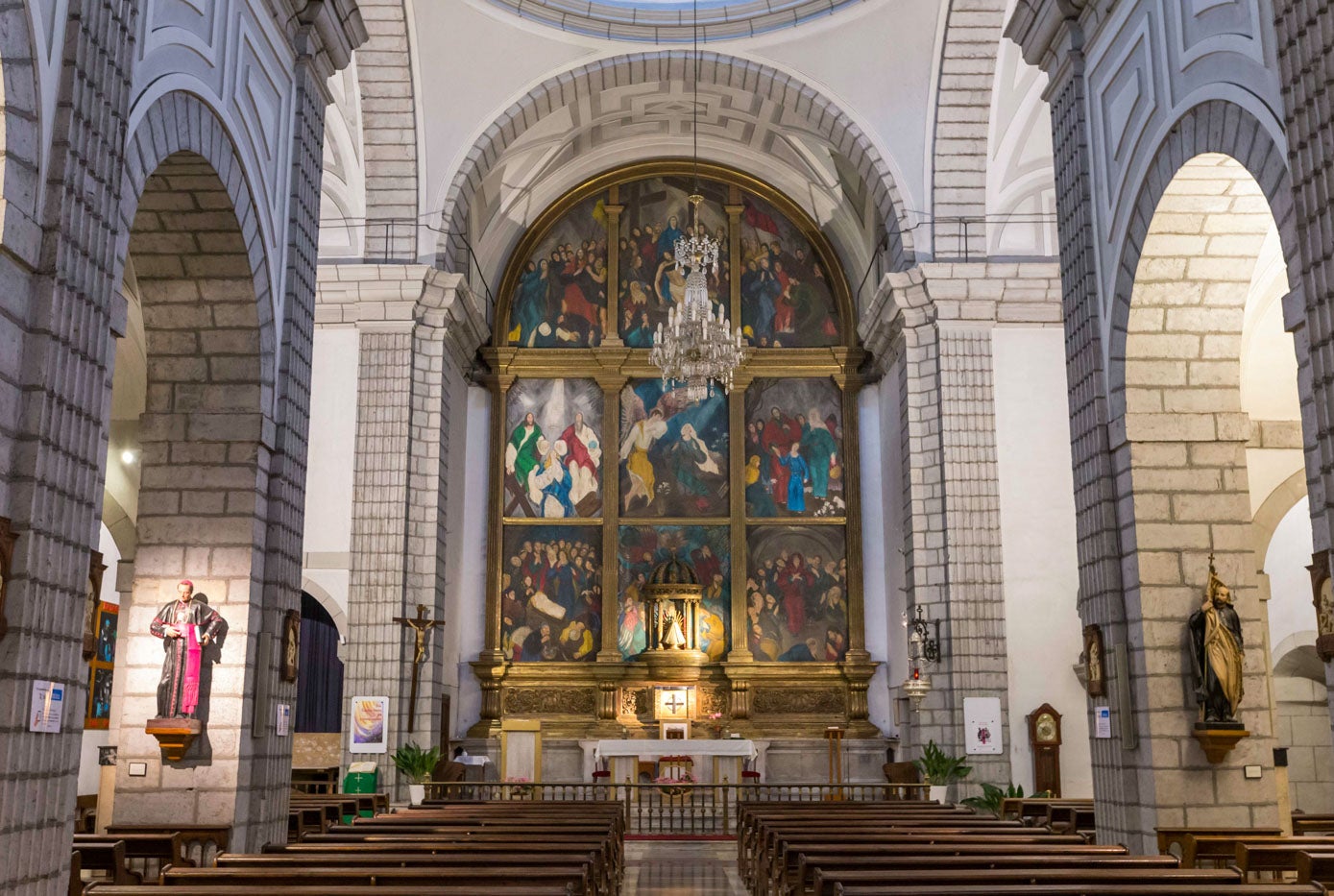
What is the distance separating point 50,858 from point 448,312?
37.4 ft

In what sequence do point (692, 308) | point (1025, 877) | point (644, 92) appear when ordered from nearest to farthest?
point (1025, 877) < point (692, 308) < point (644, 92)

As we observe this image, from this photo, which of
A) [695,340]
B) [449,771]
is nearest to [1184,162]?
[695,340]

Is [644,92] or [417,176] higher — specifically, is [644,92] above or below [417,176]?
above

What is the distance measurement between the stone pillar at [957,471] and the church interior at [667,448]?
55mm

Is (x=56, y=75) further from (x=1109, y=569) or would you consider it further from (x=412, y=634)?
(x=412, y=634)

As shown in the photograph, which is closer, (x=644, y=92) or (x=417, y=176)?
(x=417, y=176)

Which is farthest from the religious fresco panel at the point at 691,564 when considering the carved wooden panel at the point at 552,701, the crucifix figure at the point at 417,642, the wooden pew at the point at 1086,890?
the wooden pew at the point at 1086,890

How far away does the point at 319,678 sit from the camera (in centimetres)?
2358

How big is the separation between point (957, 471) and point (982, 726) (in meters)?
3.12

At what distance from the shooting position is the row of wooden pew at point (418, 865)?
18.0 feet

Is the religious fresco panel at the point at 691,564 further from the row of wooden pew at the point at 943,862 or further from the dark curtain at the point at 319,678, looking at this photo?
the row of wooden pew at the point at 943,862

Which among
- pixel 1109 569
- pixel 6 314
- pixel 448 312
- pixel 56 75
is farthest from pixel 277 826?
pixel 448 312

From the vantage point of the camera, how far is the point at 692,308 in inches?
598

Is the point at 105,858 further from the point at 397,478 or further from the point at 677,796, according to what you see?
the point at 677,796
